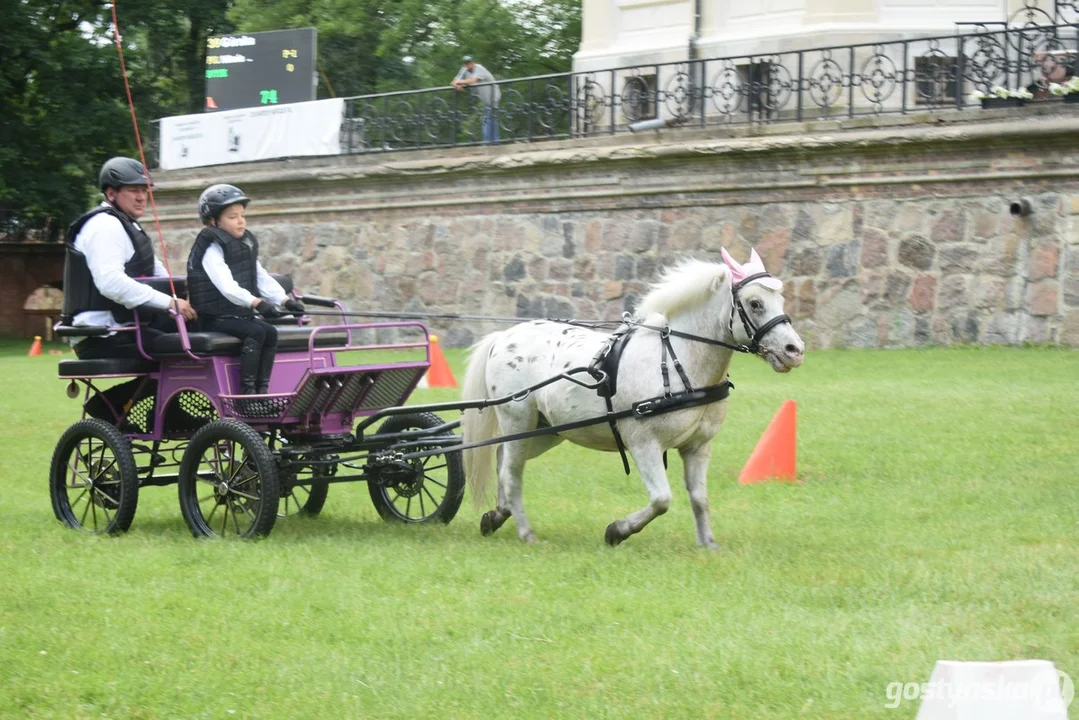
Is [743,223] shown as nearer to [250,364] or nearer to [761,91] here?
[761,91]

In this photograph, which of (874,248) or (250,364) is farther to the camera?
(874,248)

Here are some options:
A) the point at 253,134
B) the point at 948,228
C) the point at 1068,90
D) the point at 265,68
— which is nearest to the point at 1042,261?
the point at 948,228

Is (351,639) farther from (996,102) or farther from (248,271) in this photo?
(996,102)

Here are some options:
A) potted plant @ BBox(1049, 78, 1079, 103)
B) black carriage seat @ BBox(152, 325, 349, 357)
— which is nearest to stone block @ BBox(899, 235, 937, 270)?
potted plant @ BBox(1049, 78, 1079, 103)

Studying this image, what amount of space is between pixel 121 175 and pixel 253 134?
16306 millimetres

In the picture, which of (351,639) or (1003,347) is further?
(1003,347)

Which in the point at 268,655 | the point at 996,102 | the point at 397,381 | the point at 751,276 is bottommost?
the point at 268,655

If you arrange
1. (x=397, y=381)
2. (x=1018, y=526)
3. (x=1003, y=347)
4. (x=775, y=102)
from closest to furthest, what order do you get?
1. (x=1018, y=526)
2. (x=397, y=381)
3. (x=1003, y=347)
4. (x=775, y=102)

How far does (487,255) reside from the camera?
71.2 ft

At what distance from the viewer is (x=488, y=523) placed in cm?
884

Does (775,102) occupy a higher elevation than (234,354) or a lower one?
higher

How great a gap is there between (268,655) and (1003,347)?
12468 millimetres

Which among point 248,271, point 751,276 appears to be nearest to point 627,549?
point 751,276

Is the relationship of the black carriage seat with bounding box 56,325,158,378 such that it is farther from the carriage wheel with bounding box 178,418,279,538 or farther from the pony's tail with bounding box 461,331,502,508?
the pony's tail with bounding box 461,331,502,508
